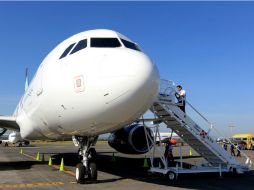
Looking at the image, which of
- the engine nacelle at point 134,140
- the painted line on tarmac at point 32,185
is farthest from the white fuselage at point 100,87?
the engine nacelle at point 134,140

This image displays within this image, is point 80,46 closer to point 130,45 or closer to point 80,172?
point 130,45

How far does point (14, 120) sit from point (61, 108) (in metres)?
9.38

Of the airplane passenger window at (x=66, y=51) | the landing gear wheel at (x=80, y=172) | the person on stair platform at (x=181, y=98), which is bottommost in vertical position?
the landing gear wheel at (x=80, y=172)

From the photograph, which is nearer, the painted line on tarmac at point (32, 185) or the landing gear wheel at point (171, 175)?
the painted line on tarmac at point (32, 185)

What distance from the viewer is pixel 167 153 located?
52.9 ft

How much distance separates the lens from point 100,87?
8.27 m

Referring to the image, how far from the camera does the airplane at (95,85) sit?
818 centimetres

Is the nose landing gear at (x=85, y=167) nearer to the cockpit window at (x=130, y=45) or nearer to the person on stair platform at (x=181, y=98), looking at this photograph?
the cockpit window at (x=130, y=45)

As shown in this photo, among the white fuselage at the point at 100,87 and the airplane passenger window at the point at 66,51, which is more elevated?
the airplane passenger window at the point at 66,51

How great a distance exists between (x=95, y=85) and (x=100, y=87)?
15 cm

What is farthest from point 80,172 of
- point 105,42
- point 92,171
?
point 105,42

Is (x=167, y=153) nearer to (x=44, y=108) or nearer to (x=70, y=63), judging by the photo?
(x=44, y=108)

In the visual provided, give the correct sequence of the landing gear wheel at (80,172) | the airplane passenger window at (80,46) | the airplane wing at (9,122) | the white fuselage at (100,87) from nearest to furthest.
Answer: the white fuselage at (100,87) < the airplane passenger window at (80,46) < the landing gear wheel at (80,172) < the airplane wing at (9,122)

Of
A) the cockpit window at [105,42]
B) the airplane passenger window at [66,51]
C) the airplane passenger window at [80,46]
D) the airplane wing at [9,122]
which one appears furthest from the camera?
the airplane wing at [9,122]
